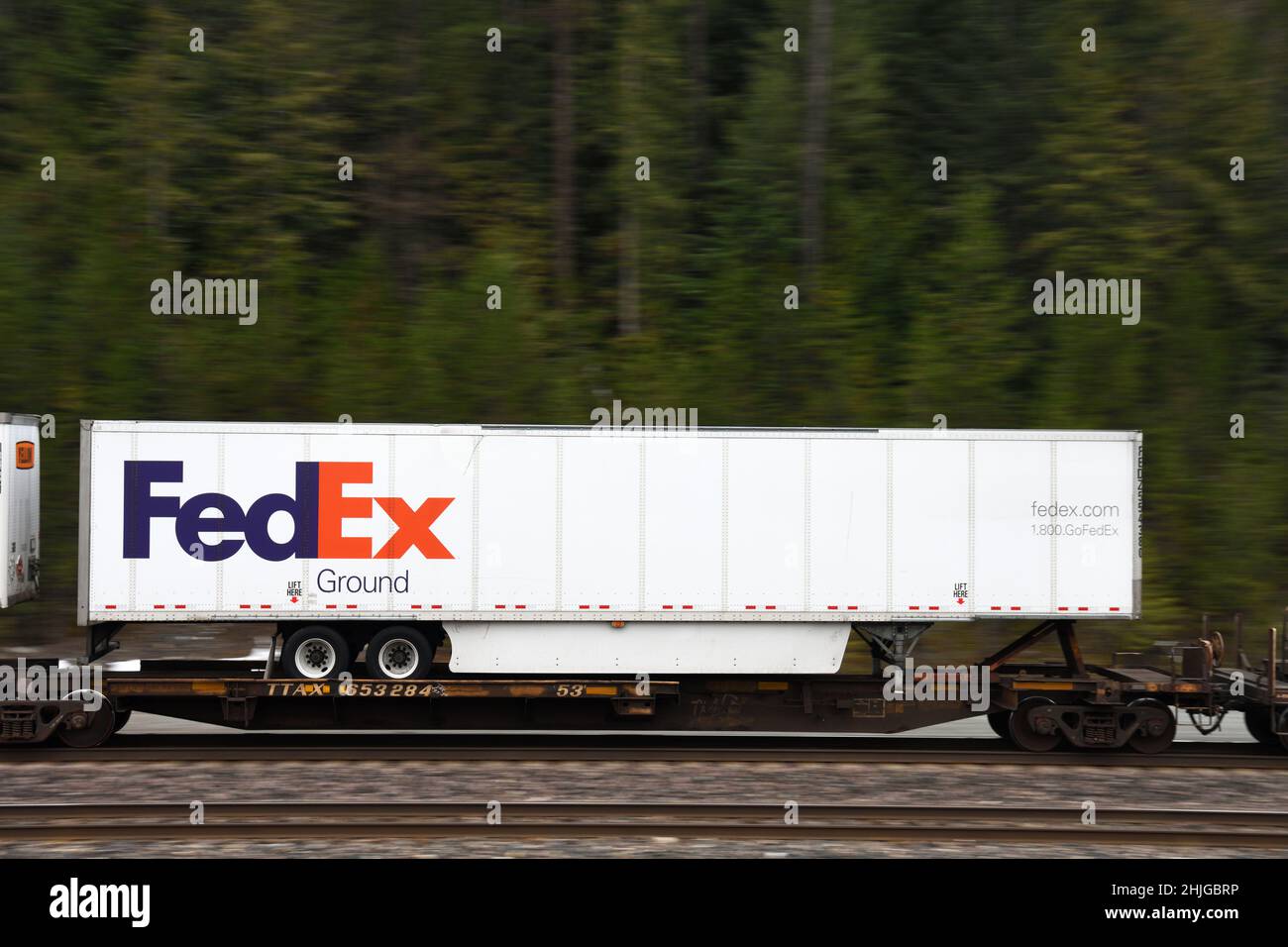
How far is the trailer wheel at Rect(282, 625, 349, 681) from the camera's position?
14.8m

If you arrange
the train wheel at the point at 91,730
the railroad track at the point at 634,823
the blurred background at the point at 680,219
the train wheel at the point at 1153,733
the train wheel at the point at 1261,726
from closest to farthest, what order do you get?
1. the railroad track at the point at 634,823
2. the train wheel at the point at 91,730
3. the train wheel at the point at 1153,733
4. the train wheel at the point at 1261,726
5. the blurred background at the point at 680,219

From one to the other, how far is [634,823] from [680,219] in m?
17.4

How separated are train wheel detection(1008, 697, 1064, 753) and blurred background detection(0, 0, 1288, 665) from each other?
889 cm

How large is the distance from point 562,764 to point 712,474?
3855mm

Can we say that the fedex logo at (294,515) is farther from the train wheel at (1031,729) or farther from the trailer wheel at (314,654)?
the train wheel at (1031,729)

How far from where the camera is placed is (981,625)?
2183 cm

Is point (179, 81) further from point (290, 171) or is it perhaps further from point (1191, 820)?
point (1191, 820)

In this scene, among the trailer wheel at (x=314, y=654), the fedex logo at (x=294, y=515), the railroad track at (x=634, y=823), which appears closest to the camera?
the railroad track at (x=634, y=823)

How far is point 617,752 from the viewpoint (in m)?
14.6

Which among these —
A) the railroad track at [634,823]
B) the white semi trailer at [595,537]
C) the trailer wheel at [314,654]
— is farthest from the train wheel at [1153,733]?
the trailer wheel at [314,654]

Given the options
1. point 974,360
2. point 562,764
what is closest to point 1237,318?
point 974,360

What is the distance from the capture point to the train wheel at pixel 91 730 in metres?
14.5

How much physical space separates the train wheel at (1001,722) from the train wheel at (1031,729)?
0.30 metres

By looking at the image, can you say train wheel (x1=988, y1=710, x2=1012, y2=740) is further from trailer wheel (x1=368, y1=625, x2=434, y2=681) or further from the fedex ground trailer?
trailer wheel (x1=368, y1=625, x2=434, y2=681)
